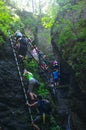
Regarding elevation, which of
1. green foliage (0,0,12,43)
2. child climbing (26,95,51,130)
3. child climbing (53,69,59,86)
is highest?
green foliage (0,0,12,43)

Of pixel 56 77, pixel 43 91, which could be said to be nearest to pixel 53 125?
pixel 43 91

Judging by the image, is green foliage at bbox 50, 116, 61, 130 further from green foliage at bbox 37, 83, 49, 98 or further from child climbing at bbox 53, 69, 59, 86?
child climbing at bbox 53, 69, 59, 86

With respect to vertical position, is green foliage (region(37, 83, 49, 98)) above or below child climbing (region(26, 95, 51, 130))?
above

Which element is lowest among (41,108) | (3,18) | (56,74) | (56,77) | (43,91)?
(41,108)

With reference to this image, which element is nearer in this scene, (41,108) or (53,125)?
(41,108)

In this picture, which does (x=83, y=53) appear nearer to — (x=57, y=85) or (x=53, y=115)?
(x=53, y=115)

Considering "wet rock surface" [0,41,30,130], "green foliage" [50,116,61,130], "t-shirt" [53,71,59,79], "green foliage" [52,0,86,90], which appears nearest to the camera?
"wet rock surface" [0,41,30,130]

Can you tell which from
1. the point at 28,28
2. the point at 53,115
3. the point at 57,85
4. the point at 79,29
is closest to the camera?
the point at 79,29

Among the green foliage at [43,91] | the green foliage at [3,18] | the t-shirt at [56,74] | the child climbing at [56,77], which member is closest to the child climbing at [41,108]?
the green foliage at [43,91]

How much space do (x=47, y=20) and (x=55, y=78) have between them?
4962 mm

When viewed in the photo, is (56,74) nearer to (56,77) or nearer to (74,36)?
(56,77)

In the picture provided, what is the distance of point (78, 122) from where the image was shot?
15188mm

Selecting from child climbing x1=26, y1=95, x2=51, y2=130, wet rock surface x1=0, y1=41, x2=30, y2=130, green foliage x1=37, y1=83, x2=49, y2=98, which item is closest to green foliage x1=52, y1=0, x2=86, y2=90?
child climbing x1=26, y1=95, x2=51, y2=130

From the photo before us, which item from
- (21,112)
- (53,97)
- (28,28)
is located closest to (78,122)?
(53,97)
